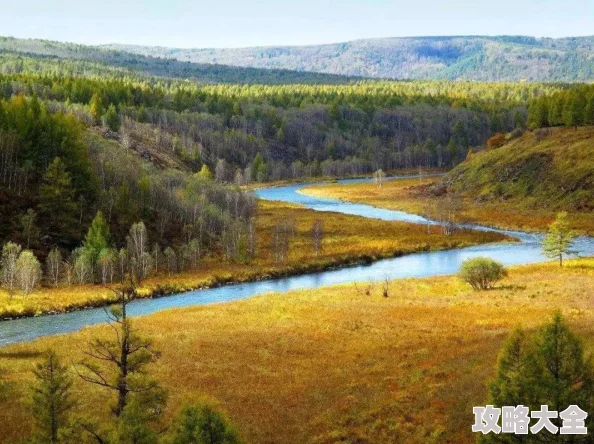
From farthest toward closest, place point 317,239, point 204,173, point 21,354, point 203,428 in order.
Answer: point 204,173, point 317,239, point 21,354, point 203,428

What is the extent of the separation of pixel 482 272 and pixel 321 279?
22935 millimetres

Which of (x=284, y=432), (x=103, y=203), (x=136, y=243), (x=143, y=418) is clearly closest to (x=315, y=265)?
(x=136, y=243)

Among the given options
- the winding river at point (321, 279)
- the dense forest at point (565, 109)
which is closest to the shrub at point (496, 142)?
the dense forest at point (565, 109)

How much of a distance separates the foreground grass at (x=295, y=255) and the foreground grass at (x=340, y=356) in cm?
1260

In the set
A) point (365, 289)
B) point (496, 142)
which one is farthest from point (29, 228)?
point (496, 142)

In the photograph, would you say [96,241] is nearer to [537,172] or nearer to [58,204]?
[58,204]

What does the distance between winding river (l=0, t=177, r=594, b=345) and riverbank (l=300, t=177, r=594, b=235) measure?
223 inches

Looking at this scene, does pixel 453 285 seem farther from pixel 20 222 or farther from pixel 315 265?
pixel 20 222

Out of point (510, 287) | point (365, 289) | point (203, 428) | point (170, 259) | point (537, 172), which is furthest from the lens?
point (537, 172)

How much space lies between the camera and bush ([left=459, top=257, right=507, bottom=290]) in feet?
221

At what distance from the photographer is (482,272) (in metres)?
67.6

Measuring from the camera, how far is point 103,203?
313 feet

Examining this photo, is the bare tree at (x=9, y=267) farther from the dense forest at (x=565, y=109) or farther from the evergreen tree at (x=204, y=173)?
the dense forest at (x=565, y=109)

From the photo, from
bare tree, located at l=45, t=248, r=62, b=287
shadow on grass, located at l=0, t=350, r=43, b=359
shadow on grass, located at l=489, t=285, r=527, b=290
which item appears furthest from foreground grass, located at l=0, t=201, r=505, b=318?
shadow on grass, located at l=489, t=285, r=527, b=290
